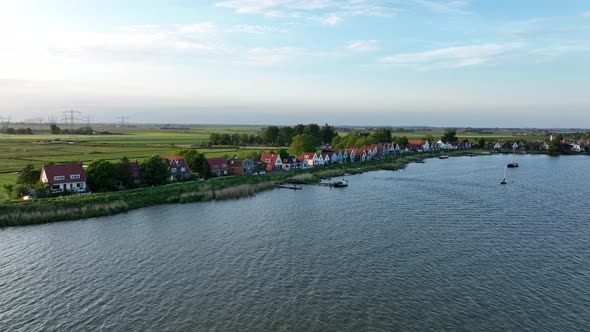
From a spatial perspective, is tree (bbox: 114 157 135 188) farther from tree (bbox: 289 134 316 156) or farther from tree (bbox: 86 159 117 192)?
tree (bbox: 289 134 316 156)

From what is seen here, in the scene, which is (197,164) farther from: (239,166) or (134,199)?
(134,199)

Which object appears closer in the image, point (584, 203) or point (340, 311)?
point (340, 311)

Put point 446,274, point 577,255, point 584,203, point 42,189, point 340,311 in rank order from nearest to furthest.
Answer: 1. point 340,311
2. point 446,274
3. point 577,255
4. point 42,189
5. point 584,203

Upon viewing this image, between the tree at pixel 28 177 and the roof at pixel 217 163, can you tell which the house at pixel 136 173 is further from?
the roof at pixel 217 163

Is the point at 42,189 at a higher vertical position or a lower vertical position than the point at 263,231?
higher

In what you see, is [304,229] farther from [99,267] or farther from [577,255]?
[577,255]

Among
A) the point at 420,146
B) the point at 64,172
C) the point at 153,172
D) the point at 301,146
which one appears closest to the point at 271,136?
the point at 301,146

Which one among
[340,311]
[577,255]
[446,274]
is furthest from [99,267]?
[577,255]
